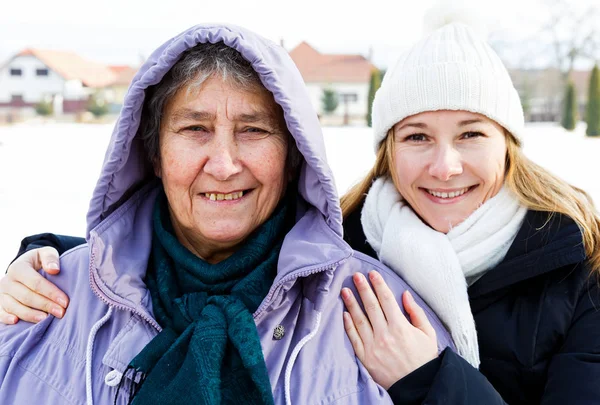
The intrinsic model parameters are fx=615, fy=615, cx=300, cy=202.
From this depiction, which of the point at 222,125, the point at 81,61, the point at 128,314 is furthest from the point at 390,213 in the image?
the point at 81,61

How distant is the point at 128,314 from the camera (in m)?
1.89

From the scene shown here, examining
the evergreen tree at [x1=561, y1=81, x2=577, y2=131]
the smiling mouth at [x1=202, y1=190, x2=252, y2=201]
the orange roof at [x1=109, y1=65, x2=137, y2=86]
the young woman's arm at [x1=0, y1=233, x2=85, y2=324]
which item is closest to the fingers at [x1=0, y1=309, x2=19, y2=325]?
the young woman's arm at [x1=0, y1=233, x2=85, y2=324]

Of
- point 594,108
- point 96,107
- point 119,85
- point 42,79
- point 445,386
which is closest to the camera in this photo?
point 445,386

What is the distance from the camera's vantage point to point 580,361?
192cm

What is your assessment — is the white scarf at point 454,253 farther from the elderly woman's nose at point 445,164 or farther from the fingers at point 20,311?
the fingers at point 20,311

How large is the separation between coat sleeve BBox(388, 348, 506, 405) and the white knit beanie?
95 centimetres

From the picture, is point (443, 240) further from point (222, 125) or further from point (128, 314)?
point (128, 314)

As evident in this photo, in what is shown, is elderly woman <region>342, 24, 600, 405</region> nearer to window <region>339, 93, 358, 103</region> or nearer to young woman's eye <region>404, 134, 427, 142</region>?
young woman's eye <region>404, 134, 427, 142</region>

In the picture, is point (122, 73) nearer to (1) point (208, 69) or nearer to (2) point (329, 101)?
(2) point (329, 101)

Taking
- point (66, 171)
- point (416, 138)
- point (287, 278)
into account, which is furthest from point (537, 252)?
point (66, 171)

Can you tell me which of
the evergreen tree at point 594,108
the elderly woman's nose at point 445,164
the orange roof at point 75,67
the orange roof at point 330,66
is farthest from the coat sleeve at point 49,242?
the orange roof at point 75,67

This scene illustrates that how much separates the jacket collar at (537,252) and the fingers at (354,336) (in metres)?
0.57

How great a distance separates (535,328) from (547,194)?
0.55m

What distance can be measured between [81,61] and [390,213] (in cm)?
5693
